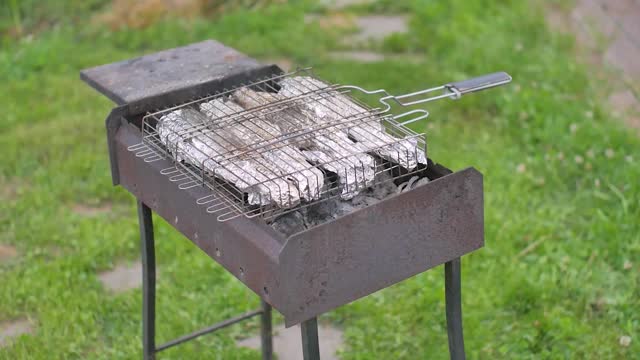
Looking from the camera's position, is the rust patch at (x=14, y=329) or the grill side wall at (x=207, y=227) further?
the rust patch at (x=14, y=329)

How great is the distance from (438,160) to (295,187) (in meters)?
2.64

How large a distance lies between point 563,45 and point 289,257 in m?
4.12

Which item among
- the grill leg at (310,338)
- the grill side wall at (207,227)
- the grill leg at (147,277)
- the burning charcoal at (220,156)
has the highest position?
the burning charcoal at (220,156)

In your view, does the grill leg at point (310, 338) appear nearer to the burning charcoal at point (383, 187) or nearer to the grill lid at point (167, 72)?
the burning charcoal at point (383, 187)

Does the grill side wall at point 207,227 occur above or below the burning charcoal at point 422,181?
below

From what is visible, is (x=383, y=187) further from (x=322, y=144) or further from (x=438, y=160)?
(x=438, y=160)

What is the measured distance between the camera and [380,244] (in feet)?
9.43

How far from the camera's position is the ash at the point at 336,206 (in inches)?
117

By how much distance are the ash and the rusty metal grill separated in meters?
0.03

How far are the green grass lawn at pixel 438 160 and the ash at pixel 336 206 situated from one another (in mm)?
1277

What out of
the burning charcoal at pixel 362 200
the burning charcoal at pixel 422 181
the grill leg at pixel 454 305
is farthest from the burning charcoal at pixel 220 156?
the grill leg at pixel 454 305

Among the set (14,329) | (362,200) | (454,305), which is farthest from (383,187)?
(14,329)

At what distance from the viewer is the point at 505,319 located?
4363 mm

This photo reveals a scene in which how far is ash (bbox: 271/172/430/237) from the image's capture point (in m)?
2.98
